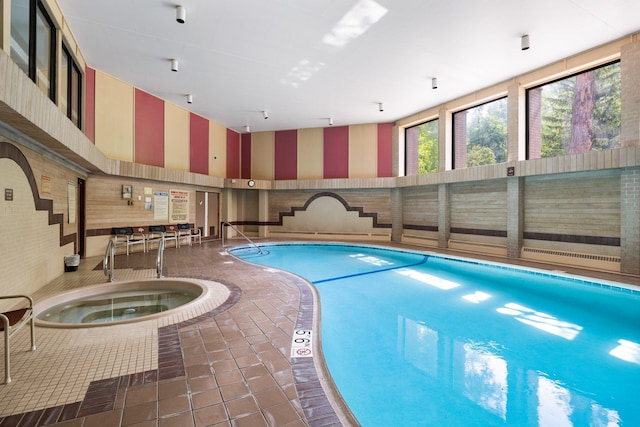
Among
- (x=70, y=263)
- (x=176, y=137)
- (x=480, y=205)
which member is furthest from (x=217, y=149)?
(x=480, y=205)

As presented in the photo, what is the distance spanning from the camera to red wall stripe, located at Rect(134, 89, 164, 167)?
8.41 meters

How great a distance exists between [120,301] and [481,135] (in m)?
9.54

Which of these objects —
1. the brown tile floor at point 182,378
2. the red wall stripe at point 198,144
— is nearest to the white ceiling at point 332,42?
the red wall stripe at point 198,144

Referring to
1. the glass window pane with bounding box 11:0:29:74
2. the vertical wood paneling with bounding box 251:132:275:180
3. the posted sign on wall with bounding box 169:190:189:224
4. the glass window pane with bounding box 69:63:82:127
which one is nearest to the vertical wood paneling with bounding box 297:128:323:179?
the vertical wood paneling with bounding box 251:132:275:180

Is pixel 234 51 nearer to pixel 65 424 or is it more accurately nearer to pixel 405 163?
pixel 65 424

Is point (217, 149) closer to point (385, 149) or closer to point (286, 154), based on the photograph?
point (286, 154)

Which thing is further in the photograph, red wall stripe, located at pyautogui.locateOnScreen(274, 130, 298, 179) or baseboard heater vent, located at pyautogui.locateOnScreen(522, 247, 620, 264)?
red wall stripe, located at pyautogui.locateOnScreen(274, 130, 298, 179)

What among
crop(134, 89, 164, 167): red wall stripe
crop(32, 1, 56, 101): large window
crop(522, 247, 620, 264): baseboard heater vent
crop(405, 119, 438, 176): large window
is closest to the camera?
crop(32, 1, 56, 101): large window

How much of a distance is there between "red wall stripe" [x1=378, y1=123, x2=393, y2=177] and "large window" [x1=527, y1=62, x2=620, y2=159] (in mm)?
4552

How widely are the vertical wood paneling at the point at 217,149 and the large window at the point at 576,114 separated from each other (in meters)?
9.84

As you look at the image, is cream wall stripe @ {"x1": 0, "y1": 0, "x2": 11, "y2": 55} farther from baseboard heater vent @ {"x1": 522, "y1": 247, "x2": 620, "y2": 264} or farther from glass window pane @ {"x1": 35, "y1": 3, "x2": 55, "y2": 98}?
baseboard heater vent @ {"x1": 522, "y1": 247, "x2": 620, "y2": 264}

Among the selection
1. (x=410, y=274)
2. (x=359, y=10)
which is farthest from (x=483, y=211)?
(x=359, y=10)

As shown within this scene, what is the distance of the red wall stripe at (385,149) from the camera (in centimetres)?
1144

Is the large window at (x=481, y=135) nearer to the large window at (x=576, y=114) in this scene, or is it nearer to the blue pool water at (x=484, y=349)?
the large window at (x=576, y=114)
